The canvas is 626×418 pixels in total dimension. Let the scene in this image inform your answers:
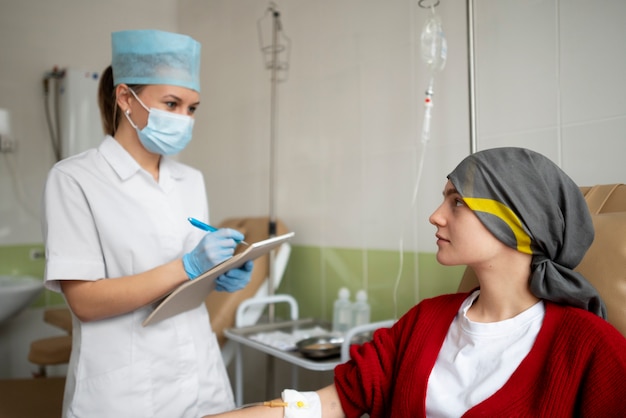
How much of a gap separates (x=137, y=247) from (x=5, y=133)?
2162 mm

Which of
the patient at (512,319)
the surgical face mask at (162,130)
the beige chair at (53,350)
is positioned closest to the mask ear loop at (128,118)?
the surgical face mask at (162,130)

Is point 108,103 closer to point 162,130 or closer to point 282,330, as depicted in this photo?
point 162,130

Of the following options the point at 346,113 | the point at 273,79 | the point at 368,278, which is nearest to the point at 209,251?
the point at 368,278

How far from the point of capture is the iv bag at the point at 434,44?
164 cm

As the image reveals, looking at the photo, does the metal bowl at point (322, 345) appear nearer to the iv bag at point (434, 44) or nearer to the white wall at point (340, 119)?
the white wall at point (340, 119)

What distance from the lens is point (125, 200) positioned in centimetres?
134

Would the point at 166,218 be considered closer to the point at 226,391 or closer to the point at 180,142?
the point at 180,142

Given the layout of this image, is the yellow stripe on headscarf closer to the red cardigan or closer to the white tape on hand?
the red cardigan

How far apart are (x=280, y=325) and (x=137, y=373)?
86 cm

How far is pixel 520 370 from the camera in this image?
903 millimetres

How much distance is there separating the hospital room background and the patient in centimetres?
52

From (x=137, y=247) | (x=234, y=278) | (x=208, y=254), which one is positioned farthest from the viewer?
(x=234, y=278)

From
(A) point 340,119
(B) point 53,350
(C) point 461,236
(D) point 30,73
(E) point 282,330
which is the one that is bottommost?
(B) point 53,350

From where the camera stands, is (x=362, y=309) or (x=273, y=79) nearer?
(x=362, y=309)
